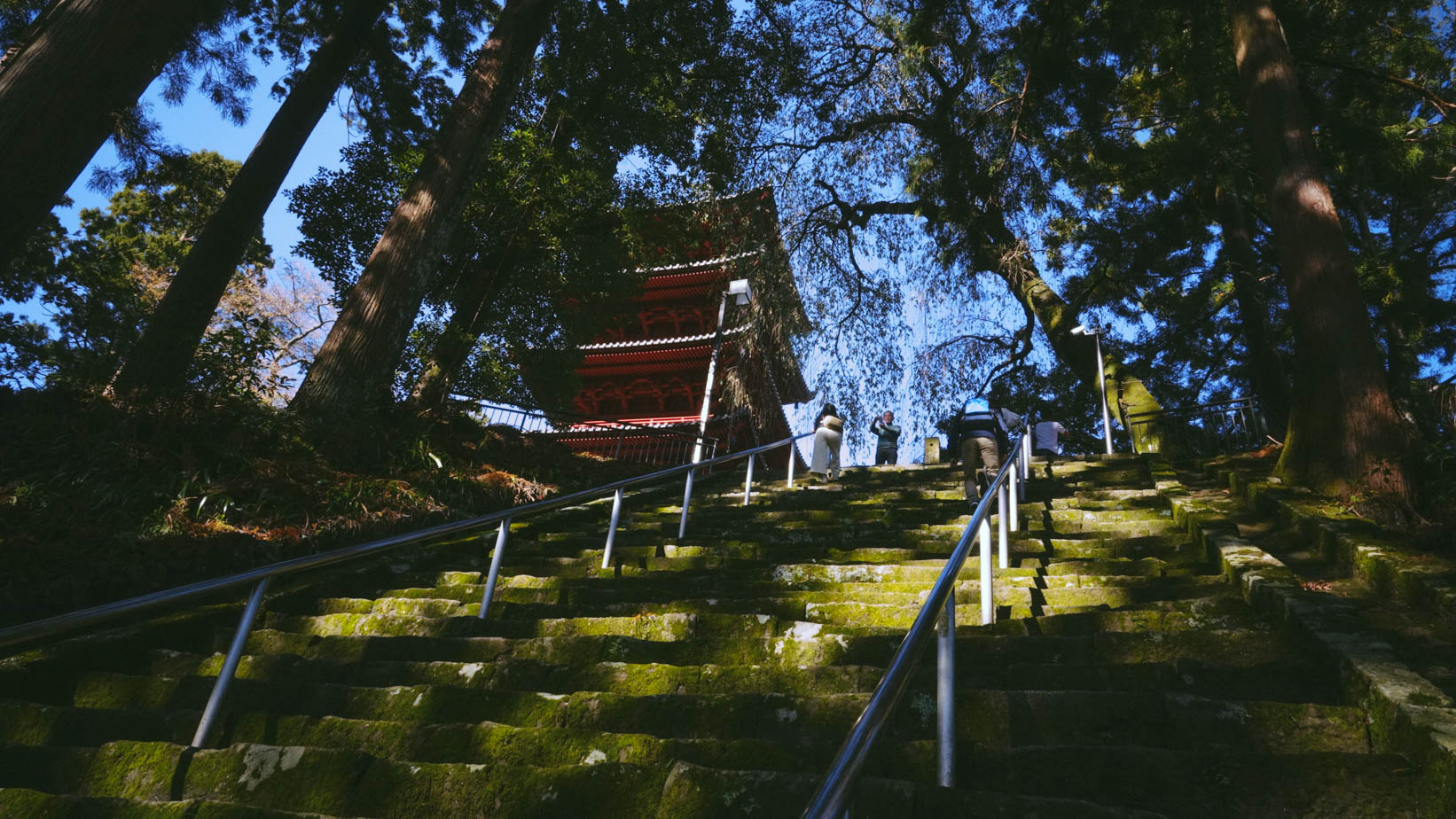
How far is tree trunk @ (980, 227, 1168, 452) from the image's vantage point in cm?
1083

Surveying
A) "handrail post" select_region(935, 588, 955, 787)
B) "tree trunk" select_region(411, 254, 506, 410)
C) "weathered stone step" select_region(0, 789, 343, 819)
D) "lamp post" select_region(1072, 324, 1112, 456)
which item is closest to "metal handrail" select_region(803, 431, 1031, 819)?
"handrail post" select_region(935, 588, 955, 787)

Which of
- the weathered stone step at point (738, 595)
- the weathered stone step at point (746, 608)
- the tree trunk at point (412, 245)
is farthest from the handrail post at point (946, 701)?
the tree trunk at point (412, 245)

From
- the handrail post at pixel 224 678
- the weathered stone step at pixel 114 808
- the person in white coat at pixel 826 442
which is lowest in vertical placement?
the weathered stone step at pixel 114 808

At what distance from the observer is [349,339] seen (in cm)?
693

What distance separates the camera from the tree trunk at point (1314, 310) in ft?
16.3

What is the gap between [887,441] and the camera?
11.5 metres

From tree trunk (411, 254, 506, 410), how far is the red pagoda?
77.5 inches

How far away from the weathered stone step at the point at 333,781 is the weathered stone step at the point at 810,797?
100 mm

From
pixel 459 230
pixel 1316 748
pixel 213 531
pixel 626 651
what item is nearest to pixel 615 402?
Answer: pixel 459 230

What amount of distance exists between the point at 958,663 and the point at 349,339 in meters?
5.89

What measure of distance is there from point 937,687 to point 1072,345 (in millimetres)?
10809

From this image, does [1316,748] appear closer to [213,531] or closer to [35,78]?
[213,531]

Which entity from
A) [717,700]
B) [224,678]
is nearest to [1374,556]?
[717,700]

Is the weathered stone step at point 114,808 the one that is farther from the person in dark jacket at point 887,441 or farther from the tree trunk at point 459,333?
the person in dark jacket at point 887,441
